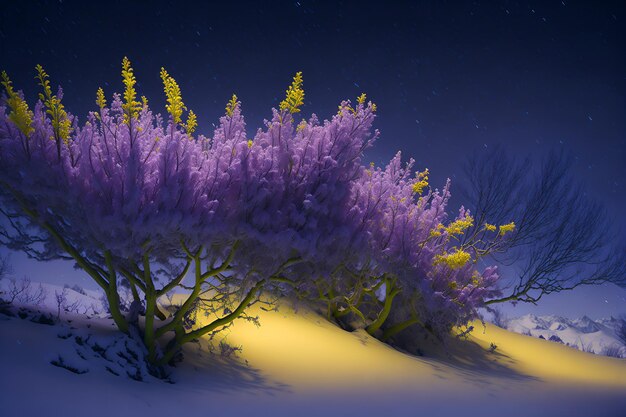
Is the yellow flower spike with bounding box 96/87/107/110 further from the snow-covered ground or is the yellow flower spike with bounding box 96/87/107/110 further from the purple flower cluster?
the snow-covered ground

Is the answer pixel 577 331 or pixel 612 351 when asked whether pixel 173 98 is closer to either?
pixel 612 351

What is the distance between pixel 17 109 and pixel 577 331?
107ft

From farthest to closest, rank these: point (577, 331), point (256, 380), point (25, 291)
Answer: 1. point (577, 331)
2. point (25, 291)
3. point (256, 380)

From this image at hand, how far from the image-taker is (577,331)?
91.9 ft

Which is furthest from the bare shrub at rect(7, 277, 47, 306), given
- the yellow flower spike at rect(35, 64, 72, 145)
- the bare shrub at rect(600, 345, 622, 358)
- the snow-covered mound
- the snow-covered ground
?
the bare shrub at rect(600, 345, 622, 358)

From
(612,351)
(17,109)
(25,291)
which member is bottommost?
(25,291)

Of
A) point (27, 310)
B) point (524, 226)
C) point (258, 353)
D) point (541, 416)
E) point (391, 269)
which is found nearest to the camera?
point (541, 416)

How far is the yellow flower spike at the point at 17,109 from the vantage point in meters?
5.77

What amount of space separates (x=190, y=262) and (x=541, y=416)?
616cm

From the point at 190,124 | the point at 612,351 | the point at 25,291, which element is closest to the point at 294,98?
the point at 190,124

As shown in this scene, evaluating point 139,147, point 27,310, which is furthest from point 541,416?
point 27,310

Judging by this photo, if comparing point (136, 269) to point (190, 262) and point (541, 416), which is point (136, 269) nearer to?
point (190, 262)

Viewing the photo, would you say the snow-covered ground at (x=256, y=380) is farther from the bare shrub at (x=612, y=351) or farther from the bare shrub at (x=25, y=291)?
the bare shrub at (x=612, y=351)

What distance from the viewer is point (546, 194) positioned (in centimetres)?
1734
